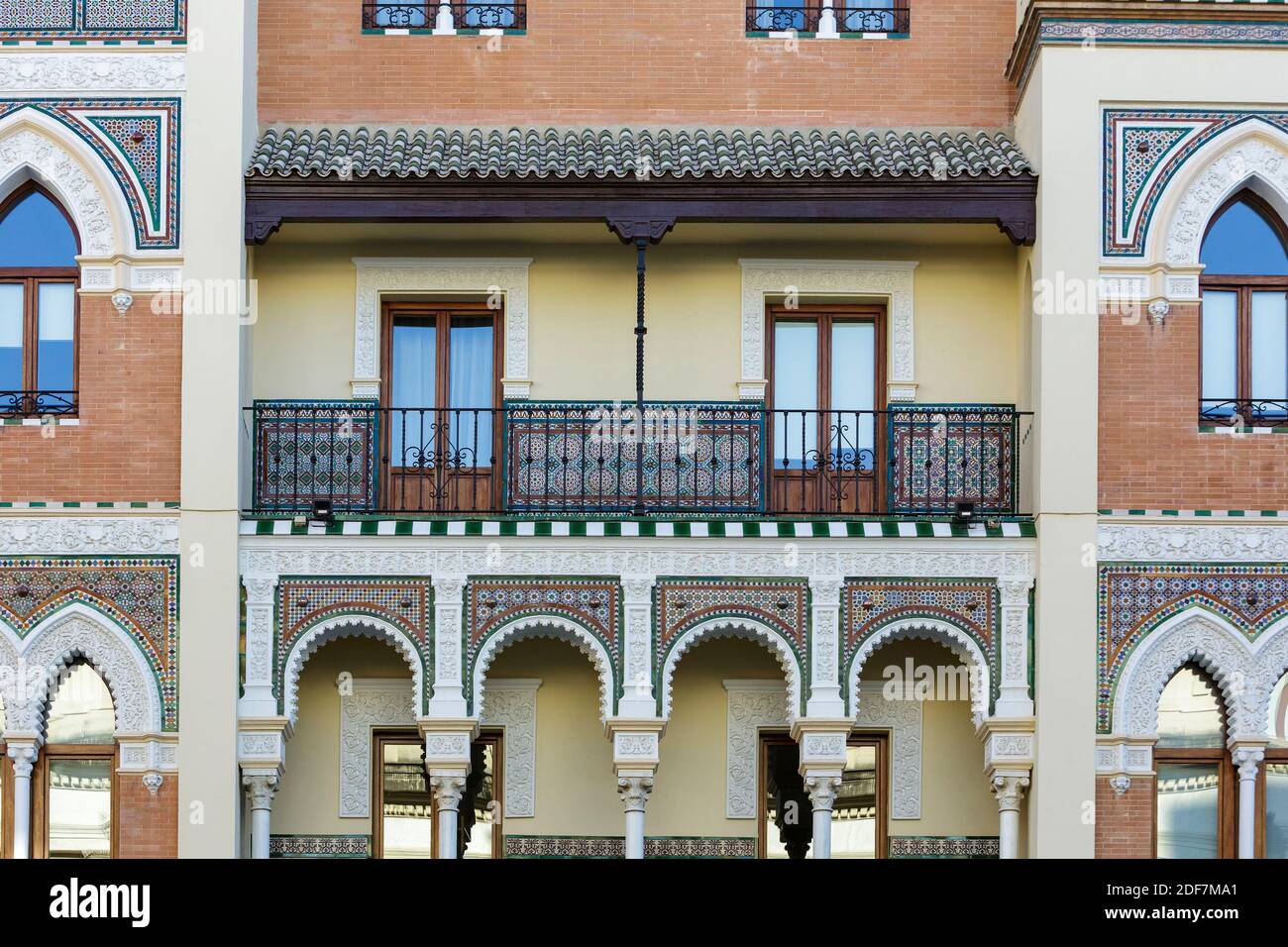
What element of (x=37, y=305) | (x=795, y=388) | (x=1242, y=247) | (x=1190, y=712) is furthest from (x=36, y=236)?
(x=1190, y=712)

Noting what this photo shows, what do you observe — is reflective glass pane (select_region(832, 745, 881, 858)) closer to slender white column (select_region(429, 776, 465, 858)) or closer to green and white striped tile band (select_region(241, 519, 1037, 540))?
green and white striped tile band (select_region(241, 519, 1037, 540))

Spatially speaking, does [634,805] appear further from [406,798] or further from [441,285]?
[441,285]

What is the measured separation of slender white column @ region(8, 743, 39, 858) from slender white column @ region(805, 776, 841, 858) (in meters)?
5.23

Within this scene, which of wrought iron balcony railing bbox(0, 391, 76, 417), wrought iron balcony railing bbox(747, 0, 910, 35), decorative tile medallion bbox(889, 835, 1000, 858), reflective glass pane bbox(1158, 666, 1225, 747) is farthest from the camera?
wrought iron balcony railing bbox(747, 0, 910, 35)

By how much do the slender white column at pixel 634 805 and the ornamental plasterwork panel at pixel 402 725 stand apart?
92cm

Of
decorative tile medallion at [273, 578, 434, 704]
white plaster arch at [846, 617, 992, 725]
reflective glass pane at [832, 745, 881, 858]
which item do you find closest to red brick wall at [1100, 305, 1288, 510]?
white plaster arch at [846, 617, 992, 725]

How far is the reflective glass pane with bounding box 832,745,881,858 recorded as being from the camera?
61.2ft

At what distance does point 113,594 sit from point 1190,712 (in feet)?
24.0

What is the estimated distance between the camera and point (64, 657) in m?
17.8

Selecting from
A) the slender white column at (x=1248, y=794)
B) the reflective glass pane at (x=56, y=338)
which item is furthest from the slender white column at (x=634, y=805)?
the reflective glass pane at (x=56, y=338)
